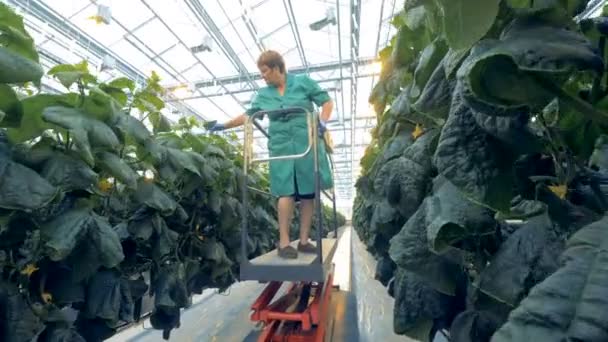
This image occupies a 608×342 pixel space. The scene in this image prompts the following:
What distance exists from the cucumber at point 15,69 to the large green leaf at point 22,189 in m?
0.24

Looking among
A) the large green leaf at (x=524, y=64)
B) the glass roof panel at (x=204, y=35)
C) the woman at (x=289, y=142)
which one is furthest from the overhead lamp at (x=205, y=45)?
the large green leaf at (x=524, y=64)

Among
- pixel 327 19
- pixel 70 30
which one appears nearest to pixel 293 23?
pixel 327 19

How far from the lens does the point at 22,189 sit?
95cm

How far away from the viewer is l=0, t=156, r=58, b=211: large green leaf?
0.93 m

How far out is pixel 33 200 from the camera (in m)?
0.95

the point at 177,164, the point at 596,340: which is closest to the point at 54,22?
the point at 177,164

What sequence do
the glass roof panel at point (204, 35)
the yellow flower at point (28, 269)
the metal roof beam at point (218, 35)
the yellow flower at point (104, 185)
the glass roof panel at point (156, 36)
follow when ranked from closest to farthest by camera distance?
the yellow flower at point (28, 269) → the yellow flower at point (104, 185) → the metal roof beam at point (218, 35) → the glass roof panel at point (204, 35) → the glass roof panel at point (156, 36)

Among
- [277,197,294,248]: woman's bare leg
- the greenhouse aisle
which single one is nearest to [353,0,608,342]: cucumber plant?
[277,197,294,248]: woman's bare leg

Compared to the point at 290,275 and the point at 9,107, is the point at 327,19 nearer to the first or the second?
the point at 290,275

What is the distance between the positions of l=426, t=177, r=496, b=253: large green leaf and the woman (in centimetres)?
168

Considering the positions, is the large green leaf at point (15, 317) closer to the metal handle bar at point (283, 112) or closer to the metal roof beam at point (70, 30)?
the metal handle bar at point (283, 112)

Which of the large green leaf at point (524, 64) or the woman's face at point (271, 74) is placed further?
the woman's face at point (271, 74)

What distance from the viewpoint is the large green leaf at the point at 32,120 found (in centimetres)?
111

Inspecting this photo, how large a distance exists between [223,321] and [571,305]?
3.16 metres
